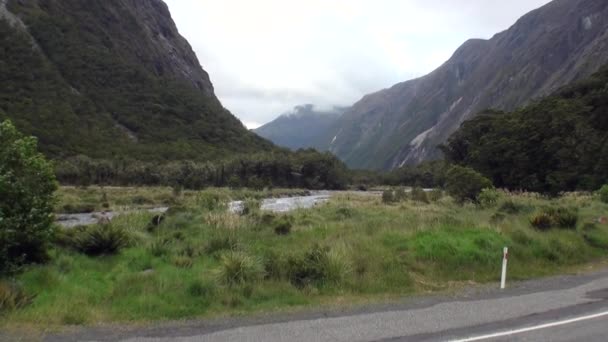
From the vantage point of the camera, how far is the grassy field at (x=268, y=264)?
348 inches

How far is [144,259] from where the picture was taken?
11281 millimetres

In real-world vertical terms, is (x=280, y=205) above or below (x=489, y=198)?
below

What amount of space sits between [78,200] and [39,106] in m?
49.4

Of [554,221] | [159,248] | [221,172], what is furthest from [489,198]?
[221,172]

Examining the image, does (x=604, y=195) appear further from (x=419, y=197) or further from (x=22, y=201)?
(x=22, y=201)

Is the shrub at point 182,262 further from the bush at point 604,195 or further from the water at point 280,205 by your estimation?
the bush at point 604,195

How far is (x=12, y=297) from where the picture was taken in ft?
26.9

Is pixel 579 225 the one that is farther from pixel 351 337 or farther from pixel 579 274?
pixel 351 337

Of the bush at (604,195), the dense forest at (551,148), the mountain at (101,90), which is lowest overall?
the bush at (604,195)

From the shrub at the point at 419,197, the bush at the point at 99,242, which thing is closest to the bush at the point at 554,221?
the bush at the point at 99,242

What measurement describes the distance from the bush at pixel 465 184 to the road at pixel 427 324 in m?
26.7

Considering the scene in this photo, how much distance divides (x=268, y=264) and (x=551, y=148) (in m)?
47.7

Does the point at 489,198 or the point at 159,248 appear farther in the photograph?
the point at 489,198

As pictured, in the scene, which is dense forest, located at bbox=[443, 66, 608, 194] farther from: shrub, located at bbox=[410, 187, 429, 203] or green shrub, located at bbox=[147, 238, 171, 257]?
green shrub, located at bbox=[147, 238, 171, 257]
